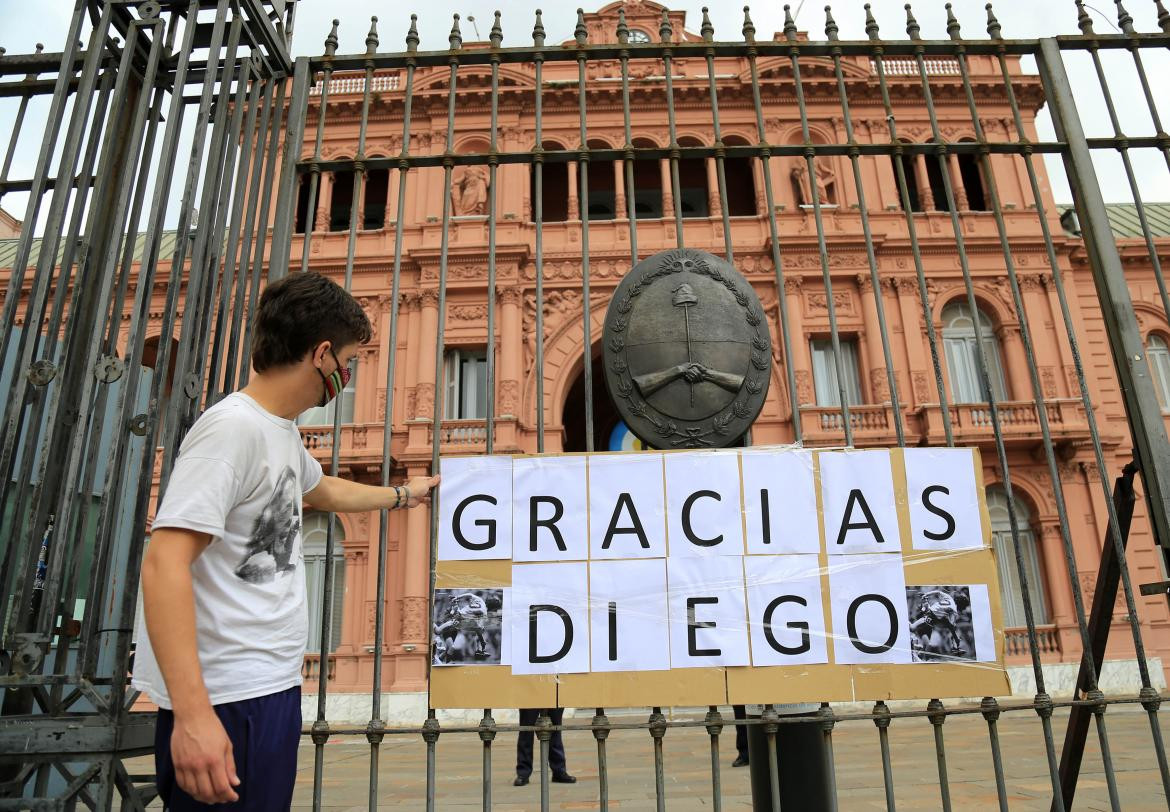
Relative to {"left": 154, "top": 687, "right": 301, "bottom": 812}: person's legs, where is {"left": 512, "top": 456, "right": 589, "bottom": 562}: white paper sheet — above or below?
above

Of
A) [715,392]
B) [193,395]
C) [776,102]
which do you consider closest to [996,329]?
[776,102]

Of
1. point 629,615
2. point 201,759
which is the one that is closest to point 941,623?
point 629,615

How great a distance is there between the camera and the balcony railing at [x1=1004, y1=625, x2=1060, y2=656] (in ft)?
44.1

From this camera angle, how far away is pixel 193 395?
2.59m

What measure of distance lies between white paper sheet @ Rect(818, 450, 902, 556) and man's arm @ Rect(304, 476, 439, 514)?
1.53 metres

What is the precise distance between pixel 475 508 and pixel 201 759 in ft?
4.54

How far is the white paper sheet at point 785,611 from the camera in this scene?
2664mm

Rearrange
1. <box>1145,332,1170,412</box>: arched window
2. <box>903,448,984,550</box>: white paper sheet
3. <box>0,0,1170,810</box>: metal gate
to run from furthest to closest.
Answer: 1. <box>1145,332,1170,412</box>: arched window
2. <box>903,448,984,550</box>: white paper sheet
3. <box>0,0,1170,810</box>: metal gate

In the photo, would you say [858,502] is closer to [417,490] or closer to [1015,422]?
[417,490]

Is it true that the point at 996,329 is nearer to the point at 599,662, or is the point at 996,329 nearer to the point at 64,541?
the point at 599,662

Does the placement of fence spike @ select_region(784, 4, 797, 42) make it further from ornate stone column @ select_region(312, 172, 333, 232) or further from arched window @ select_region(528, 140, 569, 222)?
arched window @ select_region(528, 140, 569, 222)

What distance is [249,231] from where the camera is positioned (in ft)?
10.2

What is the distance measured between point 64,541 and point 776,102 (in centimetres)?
1572

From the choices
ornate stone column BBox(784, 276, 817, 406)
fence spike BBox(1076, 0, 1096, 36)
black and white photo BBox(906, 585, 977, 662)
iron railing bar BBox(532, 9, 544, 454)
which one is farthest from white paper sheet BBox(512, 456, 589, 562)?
ornate stone column BBox(784, 276, 817, 406)
